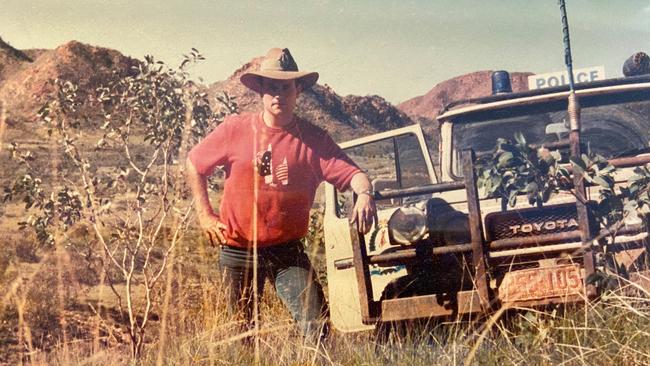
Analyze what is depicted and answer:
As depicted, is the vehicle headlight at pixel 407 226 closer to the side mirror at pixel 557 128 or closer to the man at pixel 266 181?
the man at pixel 266 181

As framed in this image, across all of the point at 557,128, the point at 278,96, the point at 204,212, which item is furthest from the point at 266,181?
the point at 557,128

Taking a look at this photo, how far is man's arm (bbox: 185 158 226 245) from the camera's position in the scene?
12.8ft

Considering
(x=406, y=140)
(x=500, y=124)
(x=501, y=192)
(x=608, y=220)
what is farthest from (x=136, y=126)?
(x=608, y=220)

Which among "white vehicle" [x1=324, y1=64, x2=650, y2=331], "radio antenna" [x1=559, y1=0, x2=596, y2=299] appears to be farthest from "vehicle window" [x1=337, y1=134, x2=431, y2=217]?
"radio antenna" [x1=559, y1=0, x2=596, y2=299]

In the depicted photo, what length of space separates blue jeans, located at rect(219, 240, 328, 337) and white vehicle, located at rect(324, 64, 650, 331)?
0.25 meters

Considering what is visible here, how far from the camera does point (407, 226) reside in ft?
12.5

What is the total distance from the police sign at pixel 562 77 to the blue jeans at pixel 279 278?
204 centimetres

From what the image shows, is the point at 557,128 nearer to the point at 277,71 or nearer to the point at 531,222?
the point at 531,222

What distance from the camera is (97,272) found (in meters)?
9.51

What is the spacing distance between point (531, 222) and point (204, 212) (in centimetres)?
166

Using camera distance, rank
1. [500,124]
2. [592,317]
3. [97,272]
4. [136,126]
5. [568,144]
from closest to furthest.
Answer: [592,317], [568,144], [500,124], [136,126], [97,272]

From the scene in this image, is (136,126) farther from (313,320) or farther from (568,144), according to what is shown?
(568,144)

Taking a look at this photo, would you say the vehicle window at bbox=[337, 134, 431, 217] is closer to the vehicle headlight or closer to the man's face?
the man's face

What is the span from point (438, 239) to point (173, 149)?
3050mm
